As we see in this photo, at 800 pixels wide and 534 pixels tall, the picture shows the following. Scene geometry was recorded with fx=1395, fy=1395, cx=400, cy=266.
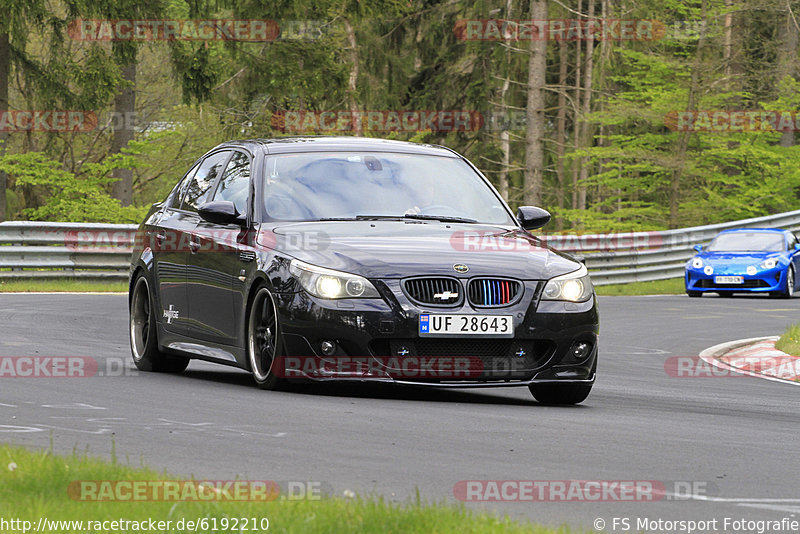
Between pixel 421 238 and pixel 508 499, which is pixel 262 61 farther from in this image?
pixel 508 499

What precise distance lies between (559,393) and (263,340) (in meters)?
2.03

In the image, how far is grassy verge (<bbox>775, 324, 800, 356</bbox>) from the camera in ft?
45.3

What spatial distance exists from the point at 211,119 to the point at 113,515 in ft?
128

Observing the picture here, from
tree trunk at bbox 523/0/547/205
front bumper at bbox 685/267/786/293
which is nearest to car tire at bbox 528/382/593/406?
front bumper at bbox 685/267/786/293

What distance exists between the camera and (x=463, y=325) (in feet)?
27.8

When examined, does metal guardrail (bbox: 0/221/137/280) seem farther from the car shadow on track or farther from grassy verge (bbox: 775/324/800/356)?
the car shadow on track

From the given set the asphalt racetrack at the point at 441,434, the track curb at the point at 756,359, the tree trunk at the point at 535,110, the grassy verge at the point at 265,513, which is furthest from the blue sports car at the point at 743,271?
the grassy verge at the point at 265,513

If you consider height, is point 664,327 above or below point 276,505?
below

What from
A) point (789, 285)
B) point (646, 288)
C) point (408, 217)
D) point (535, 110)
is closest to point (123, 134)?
point (535, 110)

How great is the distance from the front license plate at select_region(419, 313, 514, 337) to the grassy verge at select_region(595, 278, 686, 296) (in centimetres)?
1924

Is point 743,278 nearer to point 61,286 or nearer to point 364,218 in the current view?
point 61,286

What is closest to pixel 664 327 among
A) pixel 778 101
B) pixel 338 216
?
pixel 338 216

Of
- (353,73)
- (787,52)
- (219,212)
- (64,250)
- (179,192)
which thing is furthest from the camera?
(787,52)

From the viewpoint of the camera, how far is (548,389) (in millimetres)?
9422
